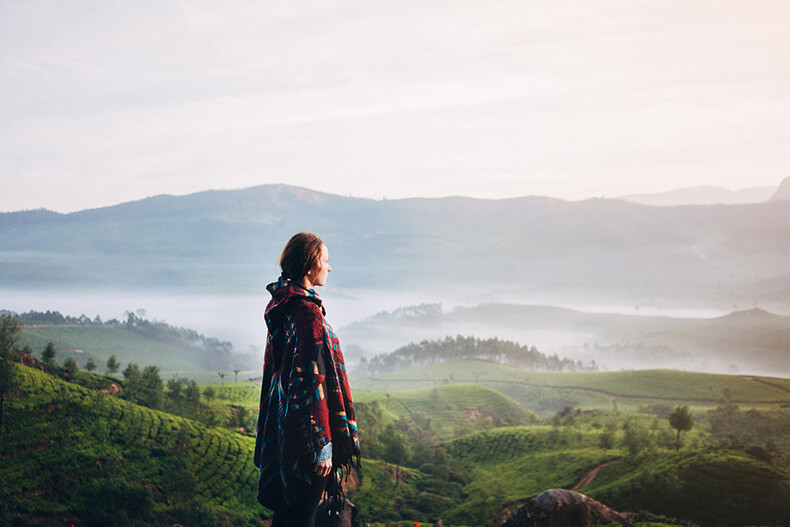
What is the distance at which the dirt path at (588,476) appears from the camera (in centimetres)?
2578

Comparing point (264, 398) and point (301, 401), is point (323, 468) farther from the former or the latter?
point (264, 398)

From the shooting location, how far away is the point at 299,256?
13.6 feet

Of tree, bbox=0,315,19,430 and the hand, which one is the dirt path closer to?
tree, bbox=0,315,19,430

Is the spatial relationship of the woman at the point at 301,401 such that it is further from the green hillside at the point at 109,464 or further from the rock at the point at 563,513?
the green hillside at the point at 109,464

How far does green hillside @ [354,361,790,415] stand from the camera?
182 ft

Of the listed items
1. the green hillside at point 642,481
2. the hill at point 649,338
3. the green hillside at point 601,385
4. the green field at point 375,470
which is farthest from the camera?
the hill at point 649,338

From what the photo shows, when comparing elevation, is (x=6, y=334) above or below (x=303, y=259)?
below

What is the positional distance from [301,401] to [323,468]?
49 cm

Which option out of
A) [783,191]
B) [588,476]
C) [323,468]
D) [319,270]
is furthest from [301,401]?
[783,191]

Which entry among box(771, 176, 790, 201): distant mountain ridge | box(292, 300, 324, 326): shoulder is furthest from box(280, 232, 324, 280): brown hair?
box(771, 176, 790, 201): distant mountain ridge

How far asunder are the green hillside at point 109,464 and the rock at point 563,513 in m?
10.6

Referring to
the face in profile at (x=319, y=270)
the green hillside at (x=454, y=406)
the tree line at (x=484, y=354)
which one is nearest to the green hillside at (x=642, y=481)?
the face in profile at (x=319, y=270)

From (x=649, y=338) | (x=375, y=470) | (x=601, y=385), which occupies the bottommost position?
(x=601, y=385)

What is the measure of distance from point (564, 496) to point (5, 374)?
19595mm
